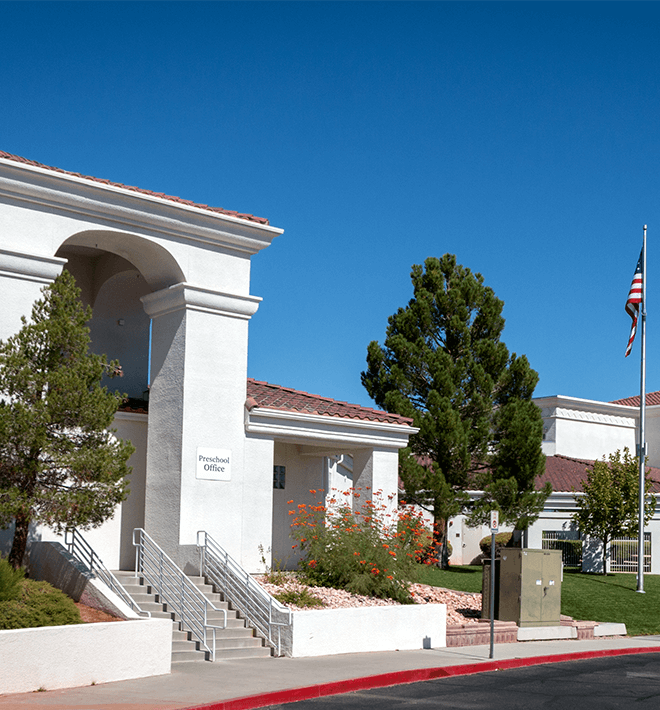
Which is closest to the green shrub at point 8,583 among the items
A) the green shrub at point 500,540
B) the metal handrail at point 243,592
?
the metal handrail at point 243,592

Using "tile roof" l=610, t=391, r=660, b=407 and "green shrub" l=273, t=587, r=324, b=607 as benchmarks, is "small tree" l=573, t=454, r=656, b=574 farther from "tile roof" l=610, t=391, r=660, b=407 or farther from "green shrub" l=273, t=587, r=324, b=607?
"green shrub" l=273, t=587, r=324, b=607

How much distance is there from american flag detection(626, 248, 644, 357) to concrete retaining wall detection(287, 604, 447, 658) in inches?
639

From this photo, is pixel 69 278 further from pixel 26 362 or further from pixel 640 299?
pixel 640 299

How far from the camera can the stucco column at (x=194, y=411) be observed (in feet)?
58.0

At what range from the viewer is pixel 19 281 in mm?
16109

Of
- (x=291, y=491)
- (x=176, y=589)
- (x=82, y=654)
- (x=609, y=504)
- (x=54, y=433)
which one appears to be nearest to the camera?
(x=82, y=654)

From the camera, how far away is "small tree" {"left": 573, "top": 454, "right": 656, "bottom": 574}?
37594mm

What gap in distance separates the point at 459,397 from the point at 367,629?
15642mm

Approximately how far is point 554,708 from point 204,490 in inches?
333

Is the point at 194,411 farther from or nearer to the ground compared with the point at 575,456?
farther from the ground

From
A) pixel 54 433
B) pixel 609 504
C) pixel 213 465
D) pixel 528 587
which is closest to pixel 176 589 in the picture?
pixel 213 465

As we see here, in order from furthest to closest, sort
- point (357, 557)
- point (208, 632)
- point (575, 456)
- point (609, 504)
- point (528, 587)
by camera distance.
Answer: point (575, 456) → point (609, 504) → point (528, 587) → point (357, 557) → point (208, 632)

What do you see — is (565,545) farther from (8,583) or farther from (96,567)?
(8,583)

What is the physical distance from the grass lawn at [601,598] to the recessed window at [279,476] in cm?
395
